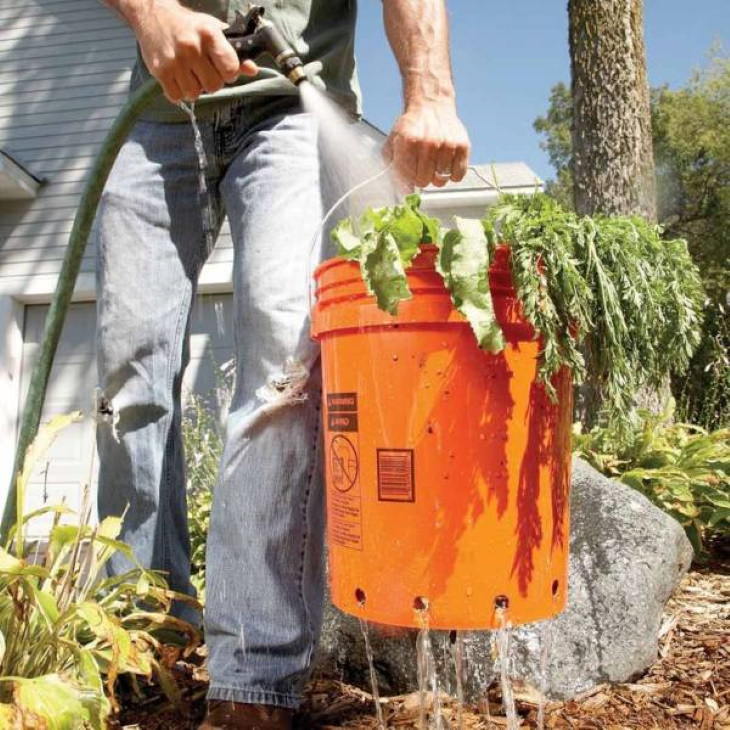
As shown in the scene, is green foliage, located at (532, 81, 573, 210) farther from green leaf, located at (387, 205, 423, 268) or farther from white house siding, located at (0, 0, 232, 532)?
green leaf, located at (387, 205, 423, 268)

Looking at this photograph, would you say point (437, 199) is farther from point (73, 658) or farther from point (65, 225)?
point (73, 658)

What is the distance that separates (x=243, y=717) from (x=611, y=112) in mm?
4412

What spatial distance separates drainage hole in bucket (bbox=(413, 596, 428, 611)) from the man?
0.32 metres

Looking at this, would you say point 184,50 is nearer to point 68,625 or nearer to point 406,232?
point 406,232

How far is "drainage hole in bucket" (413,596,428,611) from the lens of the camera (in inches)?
53.5

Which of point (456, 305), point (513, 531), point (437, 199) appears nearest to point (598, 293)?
point (456, 305)

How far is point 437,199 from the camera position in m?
6.65

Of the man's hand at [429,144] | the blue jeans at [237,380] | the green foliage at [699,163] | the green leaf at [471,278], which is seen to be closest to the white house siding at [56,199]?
the blue jeans at [237,380]

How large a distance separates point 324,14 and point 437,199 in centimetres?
476

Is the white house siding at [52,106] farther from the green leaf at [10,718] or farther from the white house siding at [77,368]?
the green leaf at [10,718]

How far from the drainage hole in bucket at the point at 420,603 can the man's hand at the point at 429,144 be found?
778 millimetres

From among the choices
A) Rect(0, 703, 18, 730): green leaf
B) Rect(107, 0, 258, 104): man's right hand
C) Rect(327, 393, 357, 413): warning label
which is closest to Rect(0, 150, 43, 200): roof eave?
Rect(107, 0, 258, 104): man's right hand

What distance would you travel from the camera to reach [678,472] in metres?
3.34

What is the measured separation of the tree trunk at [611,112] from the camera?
16.0ft
